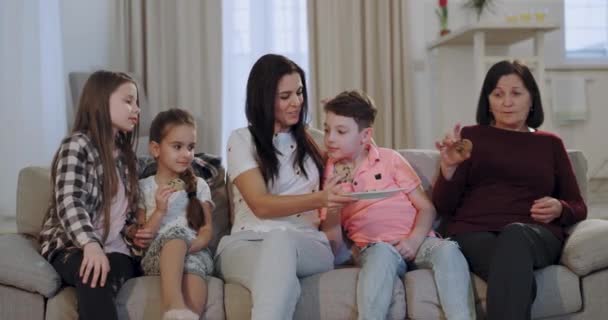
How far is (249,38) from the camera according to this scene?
4.40 m

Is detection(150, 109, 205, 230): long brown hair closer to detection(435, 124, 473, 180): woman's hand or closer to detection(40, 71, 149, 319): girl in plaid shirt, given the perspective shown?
detection(40, 71, 149, 319): girl in plaid shirt

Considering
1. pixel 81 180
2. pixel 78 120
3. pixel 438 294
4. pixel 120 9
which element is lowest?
pixel 438 294

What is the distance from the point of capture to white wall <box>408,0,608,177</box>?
14.8 feet

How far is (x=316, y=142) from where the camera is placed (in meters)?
2.33

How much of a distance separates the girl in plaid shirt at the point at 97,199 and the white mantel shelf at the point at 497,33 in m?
2.35

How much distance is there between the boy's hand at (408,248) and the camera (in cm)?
198

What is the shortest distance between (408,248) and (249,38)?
106 inches

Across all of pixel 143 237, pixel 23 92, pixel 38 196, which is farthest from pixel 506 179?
pixel 23 92

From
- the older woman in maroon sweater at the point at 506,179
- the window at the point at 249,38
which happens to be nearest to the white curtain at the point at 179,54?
the window at the point at 249,38

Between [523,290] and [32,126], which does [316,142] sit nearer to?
[523,290]

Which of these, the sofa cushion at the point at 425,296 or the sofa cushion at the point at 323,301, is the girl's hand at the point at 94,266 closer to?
the sofa cushion at the point at 323,301

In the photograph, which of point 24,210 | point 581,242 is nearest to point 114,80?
point 24,210

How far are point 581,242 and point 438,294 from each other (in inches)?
16.9

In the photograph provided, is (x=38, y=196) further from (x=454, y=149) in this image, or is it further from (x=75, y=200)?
(x=454, y=149)
